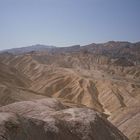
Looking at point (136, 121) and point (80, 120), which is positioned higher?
point (80, 120)

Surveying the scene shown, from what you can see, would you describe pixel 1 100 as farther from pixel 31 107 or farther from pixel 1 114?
pixel 1 114

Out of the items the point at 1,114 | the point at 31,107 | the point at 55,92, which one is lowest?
the point at 55,92

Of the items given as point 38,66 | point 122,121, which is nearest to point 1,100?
point 122,121

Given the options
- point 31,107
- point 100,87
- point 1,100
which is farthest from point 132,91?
point 31,107

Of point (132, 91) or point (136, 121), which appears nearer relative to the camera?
point (136, 121)

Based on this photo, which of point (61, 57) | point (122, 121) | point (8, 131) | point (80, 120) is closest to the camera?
point (8, 131)

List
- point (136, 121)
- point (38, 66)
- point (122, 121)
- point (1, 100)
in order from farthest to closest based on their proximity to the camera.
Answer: point (38, 66) < point (1, 100) < point (122, 121) < point (136, 121)
